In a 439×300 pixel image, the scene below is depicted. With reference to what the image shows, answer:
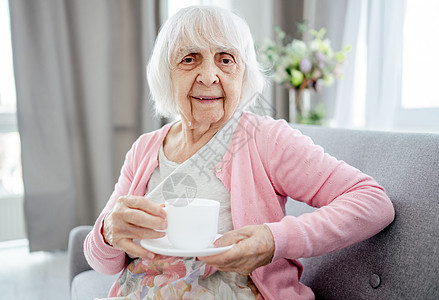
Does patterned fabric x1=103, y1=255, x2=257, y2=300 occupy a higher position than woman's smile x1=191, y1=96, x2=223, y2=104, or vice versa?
woman's smile x1=191, y1=96, x2=223, y2=104

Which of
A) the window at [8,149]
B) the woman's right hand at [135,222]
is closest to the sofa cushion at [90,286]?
the woman's right hand at [135,222]

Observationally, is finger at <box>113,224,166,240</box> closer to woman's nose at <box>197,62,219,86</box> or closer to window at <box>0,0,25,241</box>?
woman's nose at <box>197,62,219,86</box>

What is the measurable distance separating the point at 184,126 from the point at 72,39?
1870 millimetres

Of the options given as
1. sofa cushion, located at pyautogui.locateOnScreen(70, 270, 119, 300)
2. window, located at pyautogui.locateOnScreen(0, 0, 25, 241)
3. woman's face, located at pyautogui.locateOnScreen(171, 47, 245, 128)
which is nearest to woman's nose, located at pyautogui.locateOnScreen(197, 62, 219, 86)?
woman's face, located at pyautogui.locateOnScreen(171, 47, 245, 128)

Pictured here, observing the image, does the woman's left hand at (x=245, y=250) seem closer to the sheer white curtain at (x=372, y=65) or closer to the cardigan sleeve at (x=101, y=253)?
the cardigan sleeve at (x=101, y=253)

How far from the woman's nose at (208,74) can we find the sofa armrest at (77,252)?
0.77 meters

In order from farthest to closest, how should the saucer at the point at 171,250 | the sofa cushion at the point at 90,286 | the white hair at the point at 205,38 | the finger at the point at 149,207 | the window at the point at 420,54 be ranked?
the window at the point at 420,54 < the sofa cushion at the point at 90,286 < the white hair at the point at 205,38 < the finger at the point at 149,207 < the saucer at the point at 171,250

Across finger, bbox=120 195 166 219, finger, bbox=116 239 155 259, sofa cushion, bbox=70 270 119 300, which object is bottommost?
sofa cushion, bbox=70 270 119 300

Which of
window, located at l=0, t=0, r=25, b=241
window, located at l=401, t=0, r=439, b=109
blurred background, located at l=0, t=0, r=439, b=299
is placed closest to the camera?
window, located at l=401, t=0, r=439, b=109

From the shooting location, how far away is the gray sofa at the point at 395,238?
2.60 feet

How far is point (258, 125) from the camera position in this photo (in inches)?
41.7

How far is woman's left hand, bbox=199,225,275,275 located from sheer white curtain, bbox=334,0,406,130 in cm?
186

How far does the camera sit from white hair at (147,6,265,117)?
1.04 metres

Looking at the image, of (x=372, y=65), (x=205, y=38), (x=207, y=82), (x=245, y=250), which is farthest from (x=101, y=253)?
(x=372, y=65)
